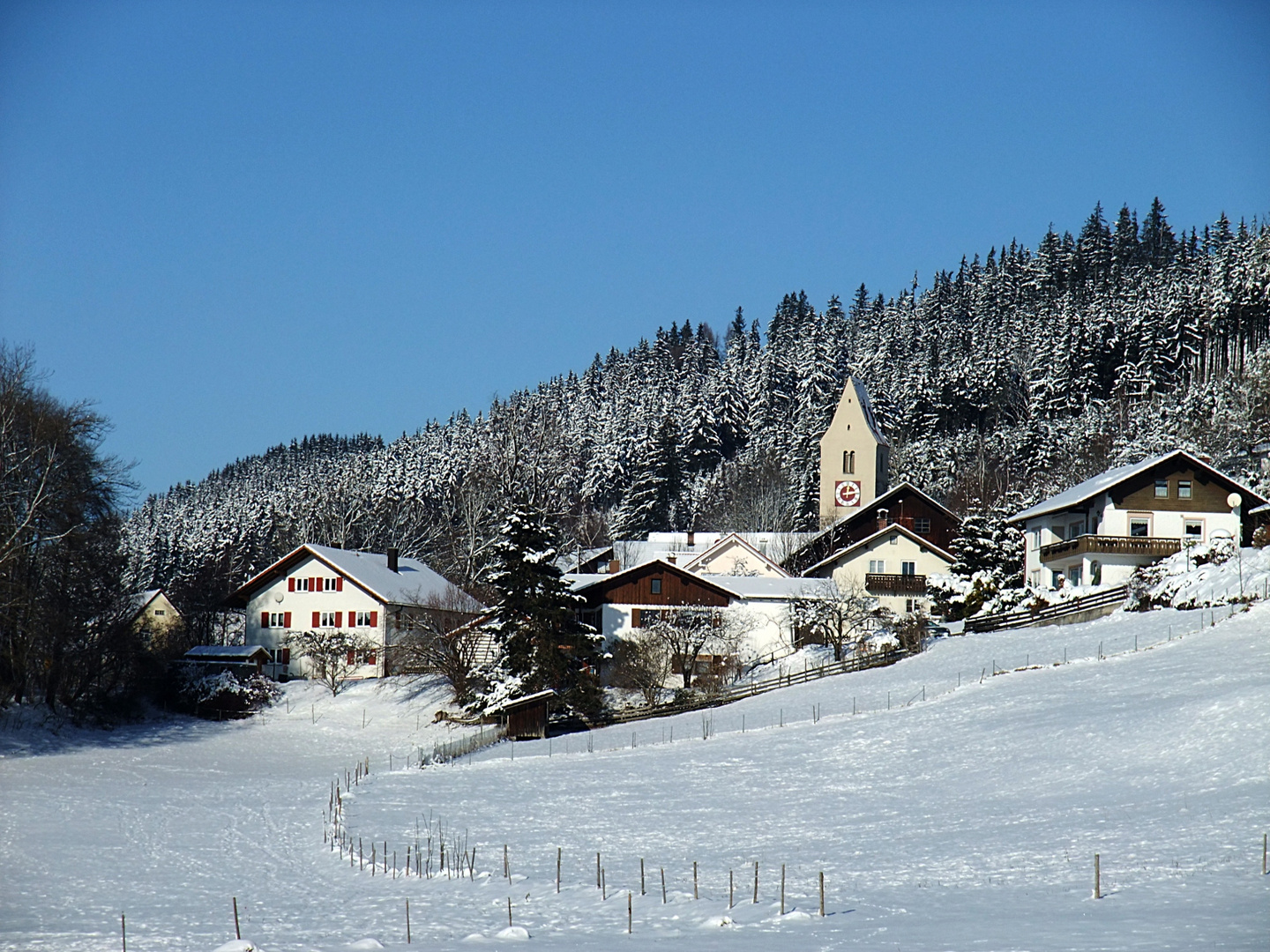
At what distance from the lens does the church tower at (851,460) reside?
90562 millimetres

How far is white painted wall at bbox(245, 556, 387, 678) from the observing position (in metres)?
61.2

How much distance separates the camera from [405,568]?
6800cm

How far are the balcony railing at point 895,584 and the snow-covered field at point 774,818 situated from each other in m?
17.2

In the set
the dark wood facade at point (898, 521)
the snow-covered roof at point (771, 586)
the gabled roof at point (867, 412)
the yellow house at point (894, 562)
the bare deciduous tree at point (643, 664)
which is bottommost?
the bare deciduous tree at point (643, 664)

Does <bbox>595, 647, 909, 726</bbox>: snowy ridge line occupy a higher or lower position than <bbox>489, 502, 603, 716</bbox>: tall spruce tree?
lower

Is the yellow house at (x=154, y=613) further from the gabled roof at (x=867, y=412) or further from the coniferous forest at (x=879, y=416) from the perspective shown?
the gabled roof at (x=867, y=412)

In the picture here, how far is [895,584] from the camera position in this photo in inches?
2591

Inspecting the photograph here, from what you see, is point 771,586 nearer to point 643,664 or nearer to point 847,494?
point 643,664

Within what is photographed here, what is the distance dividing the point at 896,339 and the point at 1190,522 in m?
93.8

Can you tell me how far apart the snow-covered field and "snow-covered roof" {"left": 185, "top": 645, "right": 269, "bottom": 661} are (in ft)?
32.1

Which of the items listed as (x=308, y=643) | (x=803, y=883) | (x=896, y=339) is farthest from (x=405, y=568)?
(x=896, y=339)

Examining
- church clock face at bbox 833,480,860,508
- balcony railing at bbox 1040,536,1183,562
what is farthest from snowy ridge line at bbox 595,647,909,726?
church clock face at bbox 833,480,860,508

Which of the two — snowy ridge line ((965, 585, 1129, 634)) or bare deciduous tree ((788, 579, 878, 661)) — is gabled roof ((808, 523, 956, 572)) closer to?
bare deciduous tree ((788, 579, 878, 661))

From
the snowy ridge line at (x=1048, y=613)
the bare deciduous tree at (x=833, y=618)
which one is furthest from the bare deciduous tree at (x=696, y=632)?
the snowy ridge line at (x=1048, y=613)
